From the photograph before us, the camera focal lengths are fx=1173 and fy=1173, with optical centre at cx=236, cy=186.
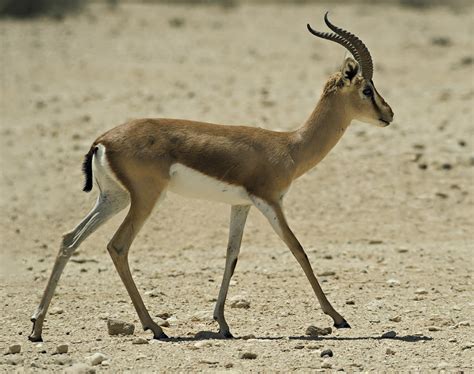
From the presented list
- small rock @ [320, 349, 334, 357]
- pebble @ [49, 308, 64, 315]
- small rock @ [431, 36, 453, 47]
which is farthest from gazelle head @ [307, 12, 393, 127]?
small rock @ [431, 36, 453, 47]

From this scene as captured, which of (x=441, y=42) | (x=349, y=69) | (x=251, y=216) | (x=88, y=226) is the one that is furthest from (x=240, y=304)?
(x=441, y=42)

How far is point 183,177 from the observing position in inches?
411

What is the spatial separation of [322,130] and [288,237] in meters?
1.34

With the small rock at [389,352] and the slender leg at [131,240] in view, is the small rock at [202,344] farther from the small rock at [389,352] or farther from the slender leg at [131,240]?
the small rock at [389,352]

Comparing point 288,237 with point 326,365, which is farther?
point 288,237

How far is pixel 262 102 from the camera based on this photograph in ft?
67.2

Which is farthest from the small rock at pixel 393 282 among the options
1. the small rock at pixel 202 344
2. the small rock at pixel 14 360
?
the small rock at pixel 14 360

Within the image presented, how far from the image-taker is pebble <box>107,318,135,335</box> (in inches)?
402

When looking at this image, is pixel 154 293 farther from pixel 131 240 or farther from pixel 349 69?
pixel 349 69

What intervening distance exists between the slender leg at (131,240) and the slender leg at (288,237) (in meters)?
1.00

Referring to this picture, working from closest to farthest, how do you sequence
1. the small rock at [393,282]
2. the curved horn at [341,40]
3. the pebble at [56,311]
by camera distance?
the curved horn at [341,40] < the pebble at [56,311] < the small rock at [393,282]

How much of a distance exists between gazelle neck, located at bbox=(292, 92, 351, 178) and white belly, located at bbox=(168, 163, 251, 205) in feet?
2.90

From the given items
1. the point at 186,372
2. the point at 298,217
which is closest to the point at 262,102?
the point at 298,217

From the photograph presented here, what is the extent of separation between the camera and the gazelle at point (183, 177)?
10250mm
